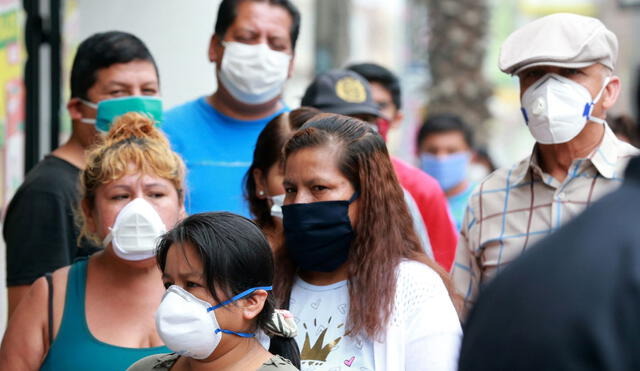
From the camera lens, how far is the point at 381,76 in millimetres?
5859

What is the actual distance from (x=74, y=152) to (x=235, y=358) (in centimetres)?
174

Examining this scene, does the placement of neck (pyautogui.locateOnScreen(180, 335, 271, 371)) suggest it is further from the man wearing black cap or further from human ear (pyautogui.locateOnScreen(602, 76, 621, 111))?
the man wearing black cap

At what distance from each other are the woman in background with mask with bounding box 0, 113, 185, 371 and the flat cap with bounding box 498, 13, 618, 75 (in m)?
1.38

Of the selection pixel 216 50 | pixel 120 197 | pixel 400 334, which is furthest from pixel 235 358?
pixel 216 50

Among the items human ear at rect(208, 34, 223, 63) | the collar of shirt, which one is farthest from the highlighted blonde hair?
the collar of shirt

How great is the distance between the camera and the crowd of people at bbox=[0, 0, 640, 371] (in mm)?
2752

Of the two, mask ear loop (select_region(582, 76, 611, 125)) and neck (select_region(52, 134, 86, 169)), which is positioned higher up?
mask ear loop (select_region(582, 76, 611, 125))

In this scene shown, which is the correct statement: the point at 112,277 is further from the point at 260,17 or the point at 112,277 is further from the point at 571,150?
the point at 571,150

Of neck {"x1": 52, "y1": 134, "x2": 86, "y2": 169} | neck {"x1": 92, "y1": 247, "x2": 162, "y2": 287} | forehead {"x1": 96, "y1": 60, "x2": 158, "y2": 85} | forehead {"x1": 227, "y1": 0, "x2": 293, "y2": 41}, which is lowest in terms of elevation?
neck {"x1": 92, "y1": 247, "x2": 162, "y2": 287}

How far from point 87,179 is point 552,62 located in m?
1.80

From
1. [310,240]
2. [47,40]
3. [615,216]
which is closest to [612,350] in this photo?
[615,216]

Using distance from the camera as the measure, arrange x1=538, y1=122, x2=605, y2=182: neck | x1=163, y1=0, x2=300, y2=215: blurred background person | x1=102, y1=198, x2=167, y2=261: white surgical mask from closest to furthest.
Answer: x1=102, y1=198, x2=167, y2=261: white surgical mask
x1=538, y1=122, x2=605, y2=182: neck
x1=163, y1=0, x2=300, y2=215: blurred background person

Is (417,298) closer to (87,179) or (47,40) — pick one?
(87,179)

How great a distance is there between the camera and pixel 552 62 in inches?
149
